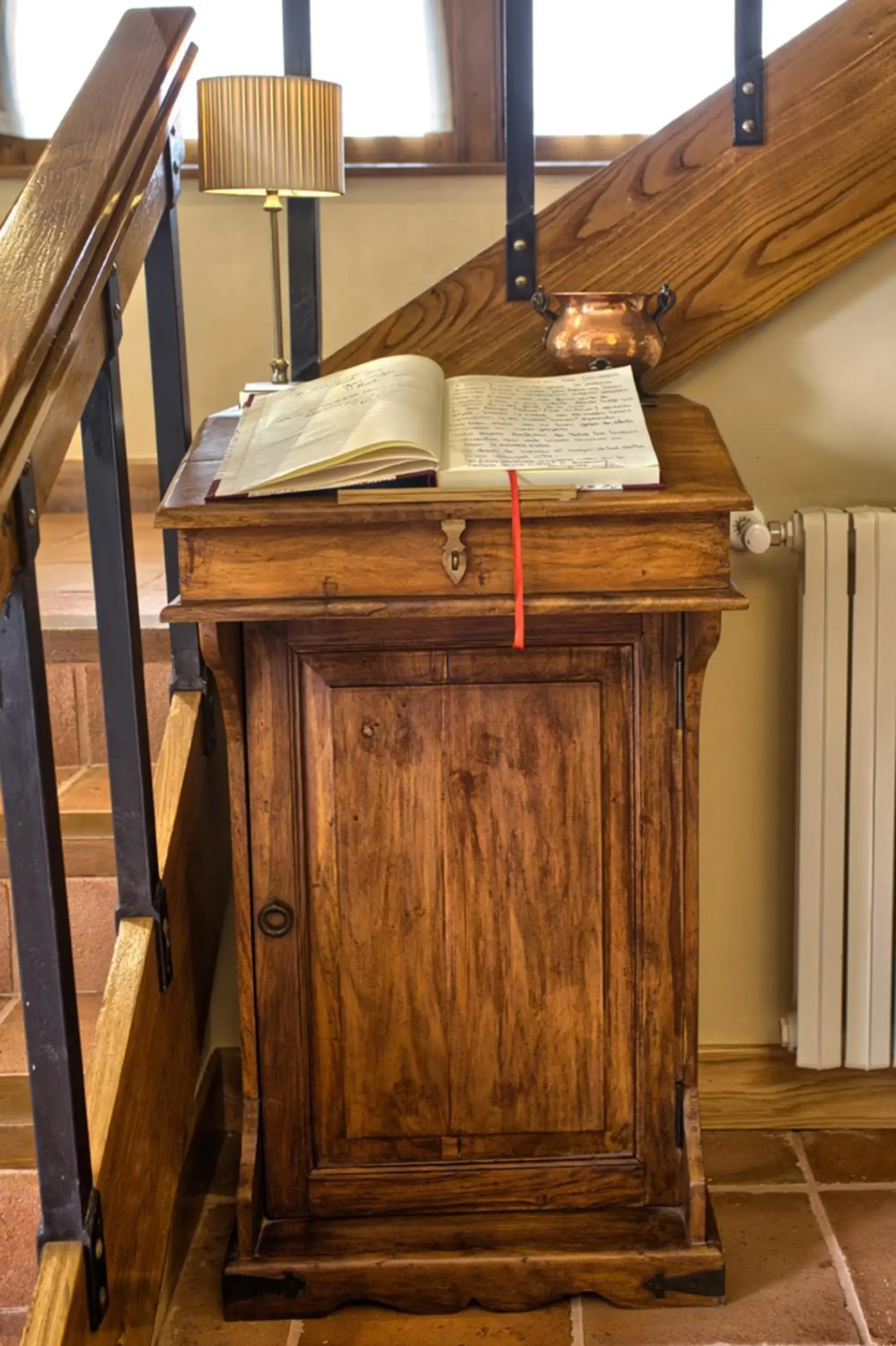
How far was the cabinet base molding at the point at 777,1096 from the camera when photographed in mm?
2201

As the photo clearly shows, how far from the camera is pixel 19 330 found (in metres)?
1.14

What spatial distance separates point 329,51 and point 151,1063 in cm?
288

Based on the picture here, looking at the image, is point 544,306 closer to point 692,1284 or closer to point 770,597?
point 770,597

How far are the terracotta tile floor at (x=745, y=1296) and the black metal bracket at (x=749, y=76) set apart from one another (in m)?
1.50

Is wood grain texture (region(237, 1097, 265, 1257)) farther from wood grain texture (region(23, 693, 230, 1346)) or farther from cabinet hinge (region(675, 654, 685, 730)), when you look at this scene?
cabinet hinge (region(675, 654, 685, 730))

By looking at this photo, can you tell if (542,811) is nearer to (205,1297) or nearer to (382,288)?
(205,1297)

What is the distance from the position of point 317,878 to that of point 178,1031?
10.4 inches

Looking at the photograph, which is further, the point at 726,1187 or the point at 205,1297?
the point at 726,1187

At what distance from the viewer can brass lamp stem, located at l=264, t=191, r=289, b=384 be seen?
6.61 ft

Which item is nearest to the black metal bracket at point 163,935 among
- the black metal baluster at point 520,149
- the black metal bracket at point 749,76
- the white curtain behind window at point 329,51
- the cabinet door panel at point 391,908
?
the cabinet door panel at point 391,908

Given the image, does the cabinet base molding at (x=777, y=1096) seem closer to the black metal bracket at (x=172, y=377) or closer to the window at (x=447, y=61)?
the black metal bracket at (x=172, y=377)

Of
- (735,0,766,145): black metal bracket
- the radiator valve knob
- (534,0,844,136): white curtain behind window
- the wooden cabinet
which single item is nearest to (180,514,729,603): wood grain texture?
the wooden cabinet

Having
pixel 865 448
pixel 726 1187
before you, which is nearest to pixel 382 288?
pixel 865 448

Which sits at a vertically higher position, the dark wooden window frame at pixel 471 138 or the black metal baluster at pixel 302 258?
the dark wooden window frame at pixel 471 138
